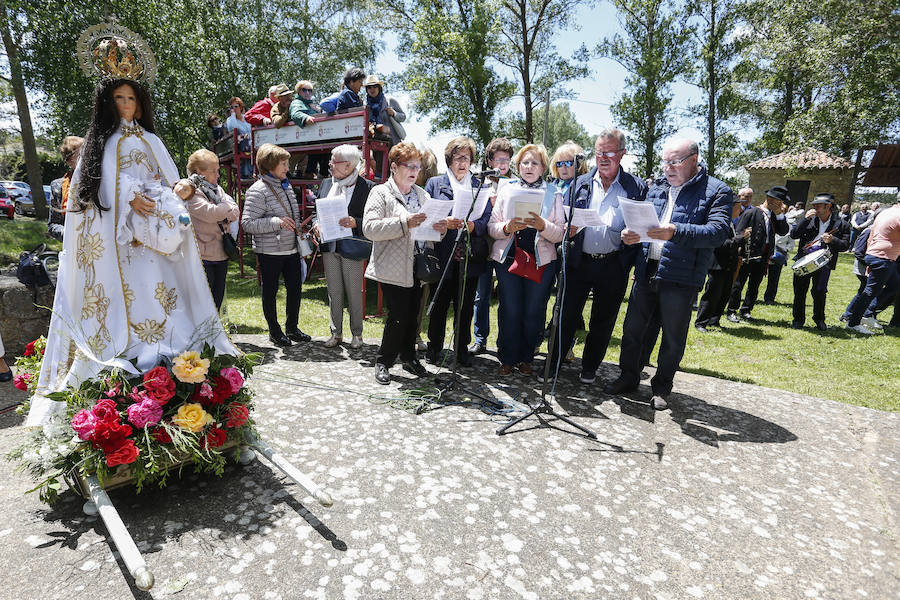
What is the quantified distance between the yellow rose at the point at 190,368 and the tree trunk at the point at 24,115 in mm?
18723

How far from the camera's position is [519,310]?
4.81 meters

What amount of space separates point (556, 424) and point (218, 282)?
3.79 meters

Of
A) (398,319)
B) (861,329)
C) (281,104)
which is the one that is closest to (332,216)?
(398,319)

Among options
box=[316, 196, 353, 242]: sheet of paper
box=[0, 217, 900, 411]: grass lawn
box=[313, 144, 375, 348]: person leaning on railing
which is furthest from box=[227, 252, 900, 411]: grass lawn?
box=[316, 196, 353, 242]: sheet of paper

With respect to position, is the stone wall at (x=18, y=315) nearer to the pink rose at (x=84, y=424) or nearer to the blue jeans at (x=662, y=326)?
the pink rose at (x=84, y=424)

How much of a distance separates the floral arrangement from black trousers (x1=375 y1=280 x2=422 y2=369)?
71.8 inches

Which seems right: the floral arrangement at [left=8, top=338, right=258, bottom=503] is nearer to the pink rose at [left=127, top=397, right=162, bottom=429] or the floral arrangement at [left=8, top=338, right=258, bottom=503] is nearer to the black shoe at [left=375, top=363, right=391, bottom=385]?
the pink rose at [left=127, top=397, right=162, bottom=429]

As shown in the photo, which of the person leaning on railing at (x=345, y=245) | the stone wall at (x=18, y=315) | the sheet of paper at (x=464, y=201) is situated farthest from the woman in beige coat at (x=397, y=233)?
the stone wall at (x=18, y=315)

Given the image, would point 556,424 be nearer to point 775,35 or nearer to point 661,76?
point 775,35

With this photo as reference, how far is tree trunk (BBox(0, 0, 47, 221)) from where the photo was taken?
15547mm

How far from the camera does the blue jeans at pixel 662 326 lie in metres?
4.14

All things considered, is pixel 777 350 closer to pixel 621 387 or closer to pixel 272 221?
pixel 621 387

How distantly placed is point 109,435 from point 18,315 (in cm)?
371

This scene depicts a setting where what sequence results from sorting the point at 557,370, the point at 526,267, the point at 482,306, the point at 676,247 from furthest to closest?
1. the point at 482,306
2. the point at 526,267
3. the point at 676,247
4. the point at 557,370
